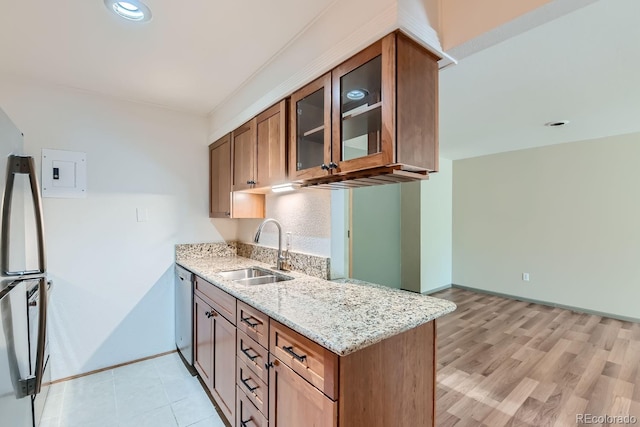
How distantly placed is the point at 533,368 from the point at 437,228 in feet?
9.00

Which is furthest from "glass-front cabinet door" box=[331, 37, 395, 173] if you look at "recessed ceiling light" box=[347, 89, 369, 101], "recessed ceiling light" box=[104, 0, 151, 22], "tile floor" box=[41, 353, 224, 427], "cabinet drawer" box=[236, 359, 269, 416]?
"tile floor" box=[41, 353, 224, 427]

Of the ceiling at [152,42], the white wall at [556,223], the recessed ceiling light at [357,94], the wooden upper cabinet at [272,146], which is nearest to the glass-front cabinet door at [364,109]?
the recessed ceiling light at [357,94]

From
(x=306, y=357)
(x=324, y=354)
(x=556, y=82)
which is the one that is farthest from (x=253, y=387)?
(x=556, y=82)

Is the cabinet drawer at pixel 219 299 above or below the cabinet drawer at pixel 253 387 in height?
above

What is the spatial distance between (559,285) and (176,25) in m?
5.50

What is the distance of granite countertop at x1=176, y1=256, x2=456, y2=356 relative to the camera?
42.4 inches

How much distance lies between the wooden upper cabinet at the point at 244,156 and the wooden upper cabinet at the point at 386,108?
96cm

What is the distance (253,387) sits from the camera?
1509 millimetres

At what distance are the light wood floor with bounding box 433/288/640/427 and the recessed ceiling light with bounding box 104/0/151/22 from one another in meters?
2.96

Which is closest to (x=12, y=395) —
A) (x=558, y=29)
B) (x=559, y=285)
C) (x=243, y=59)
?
(x=243, y=59)

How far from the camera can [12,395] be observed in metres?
1.22

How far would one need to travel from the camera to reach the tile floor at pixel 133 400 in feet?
6.34

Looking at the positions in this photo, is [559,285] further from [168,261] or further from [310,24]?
[168,261]

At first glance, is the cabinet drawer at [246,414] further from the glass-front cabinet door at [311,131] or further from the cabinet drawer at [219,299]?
the glass-front cabinet door at [311,131]
